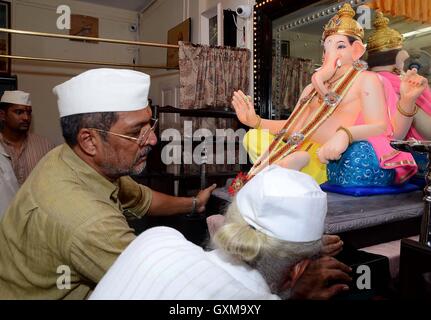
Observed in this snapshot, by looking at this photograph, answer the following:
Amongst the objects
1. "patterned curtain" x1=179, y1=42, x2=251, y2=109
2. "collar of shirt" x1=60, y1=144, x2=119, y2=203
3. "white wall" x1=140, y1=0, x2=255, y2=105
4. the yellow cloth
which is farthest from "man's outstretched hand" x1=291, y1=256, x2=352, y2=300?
"white wall" x1=140, y1=0, x2=255, y2=105

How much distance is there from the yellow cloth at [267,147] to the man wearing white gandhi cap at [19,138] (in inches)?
87.0

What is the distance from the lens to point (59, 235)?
961 millimetres

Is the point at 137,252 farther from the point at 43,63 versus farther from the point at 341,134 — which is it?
the point at 43,63

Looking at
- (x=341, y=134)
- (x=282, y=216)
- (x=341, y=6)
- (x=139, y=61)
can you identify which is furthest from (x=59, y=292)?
(x=139, y=61)

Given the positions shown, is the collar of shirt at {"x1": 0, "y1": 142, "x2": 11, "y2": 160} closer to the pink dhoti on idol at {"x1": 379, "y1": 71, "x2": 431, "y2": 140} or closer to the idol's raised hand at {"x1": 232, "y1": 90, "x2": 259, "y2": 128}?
the idol's raised hand at {"x1": 232, "y1": 90, "x2": 259, "y2": 128}

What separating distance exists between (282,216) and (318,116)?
→ 1.26 meters

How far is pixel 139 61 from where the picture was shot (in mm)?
5543

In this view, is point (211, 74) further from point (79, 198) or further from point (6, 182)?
point (79, 198)

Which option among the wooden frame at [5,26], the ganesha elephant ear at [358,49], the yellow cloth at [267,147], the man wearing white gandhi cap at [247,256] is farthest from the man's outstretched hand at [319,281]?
the wooden frame at [5,26]

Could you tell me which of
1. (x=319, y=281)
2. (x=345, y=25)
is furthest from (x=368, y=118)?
(x=319, y=281)

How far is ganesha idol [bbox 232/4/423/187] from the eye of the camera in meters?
1.67

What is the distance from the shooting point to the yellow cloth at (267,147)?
1.87m

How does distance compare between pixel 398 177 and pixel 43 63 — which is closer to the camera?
pixel 398 177

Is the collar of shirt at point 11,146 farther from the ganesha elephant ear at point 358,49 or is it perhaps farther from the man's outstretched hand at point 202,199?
the ganesha elephant ear at point 358,49
